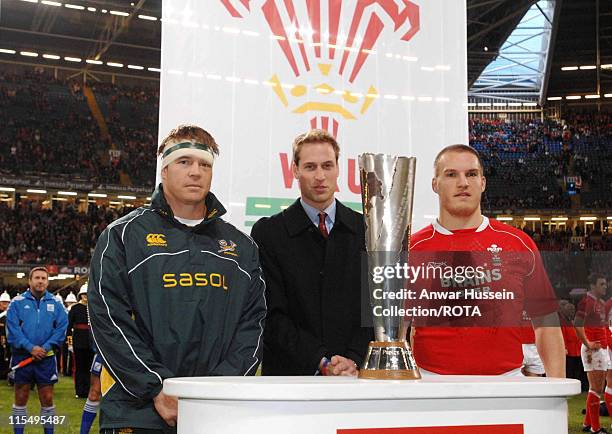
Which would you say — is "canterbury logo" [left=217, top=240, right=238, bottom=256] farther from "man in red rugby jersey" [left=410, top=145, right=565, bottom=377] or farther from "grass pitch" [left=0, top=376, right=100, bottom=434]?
"grass pitch" [left=0, top=376, right=100, bottom=434]

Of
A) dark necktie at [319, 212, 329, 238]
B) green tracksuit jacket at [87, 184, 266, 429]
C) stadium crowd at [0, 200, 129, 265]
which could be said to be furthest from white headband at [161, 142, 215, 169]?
stadium crowd at [0, 200, 129, 265]

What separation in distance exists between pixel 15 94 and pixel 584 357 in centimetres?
1938

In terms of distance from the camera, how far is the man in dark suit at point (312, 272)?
231cm

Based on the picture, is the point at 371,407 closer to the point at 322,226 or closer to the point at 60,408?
the point at 322,226

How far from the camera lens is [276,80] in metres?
3.41

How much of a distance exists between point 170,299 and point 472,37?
1969 cm

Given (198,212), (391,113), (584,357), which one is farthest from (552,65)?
(198,212)

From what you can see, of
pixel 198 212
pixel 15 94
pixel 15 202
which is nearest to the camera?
pixel 198 212

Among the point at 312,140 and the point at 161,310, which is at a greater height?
the point at 312,140

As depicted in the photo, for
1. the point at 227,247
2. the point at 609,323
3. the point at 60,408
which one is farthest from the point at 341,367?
the point at 60,408

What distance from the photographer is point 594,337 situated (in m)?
6.90

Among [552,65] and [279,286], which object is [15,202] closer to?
[552,65]

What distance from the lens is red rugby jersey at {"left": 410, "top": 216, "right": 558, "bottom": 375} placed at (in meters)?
2.22

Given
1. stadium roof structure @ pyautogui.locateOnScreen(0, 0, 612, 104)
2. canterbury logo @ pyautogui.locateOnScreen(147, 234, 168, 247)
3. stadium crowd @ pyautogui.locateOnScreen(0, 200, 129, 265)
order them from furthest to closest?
stadium crowd @ pyautogui.locateOnScreen(0, 200, 129, 265), stadium roof structure @ pyautogui.locateOnScreen(0, 0, 612, 104), canterbury logo @ pyautogui.locateOnScreen(147, 234, 168, 247)
